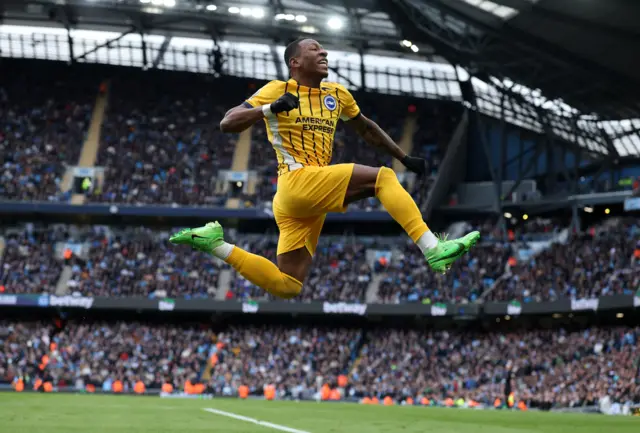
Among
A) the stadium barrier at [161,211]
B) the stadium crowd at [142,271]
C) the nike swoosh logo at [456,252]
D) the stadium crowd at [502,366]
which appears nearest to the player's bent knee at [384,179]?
the nike swoosh logo at [456,252]

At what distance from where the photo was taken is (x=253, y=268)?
980cm

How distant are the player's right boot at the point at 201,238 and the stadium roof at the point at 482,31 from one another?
2543cm

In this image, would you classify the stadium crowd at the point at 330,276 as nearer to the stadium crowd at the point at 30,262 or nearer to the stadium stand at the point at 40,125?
the stadium crowd at the point at 30,262

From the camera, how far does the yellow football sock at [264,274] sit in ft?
32.0

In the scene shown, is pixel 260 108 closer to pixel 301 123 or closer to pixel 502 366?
pixel 301 123

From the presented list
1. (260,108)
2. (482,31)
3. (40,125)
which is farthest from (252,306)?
(260,108)

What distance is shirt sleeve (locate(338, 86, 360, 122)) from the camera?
373 inches

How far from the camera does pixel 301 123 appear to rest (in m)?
9.12

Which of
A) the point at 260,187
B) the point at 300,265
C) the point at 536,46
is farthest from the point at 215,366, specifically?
the point at 300,265

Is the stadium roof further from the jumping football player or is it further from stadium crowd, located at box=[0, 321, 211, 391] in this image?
the jumping football player

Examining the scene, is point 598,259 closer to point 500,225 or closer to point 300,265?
point 500,225

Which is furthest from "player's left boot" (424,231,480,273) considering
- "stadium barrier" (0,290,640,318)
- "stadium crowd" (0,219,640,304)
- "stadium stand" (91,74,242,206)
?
"stadium stand" (91,74,242,206)

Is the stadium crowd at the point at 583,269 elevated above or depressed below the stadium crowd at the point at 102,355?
above

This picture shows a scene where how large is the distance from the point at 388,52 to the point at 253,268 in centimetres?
4358
